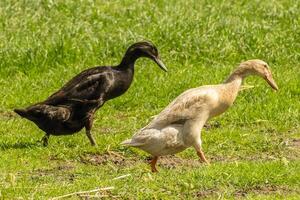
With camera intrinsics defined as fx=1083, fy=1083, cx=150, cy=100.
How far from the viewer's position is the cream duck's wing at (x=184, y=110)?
34.3ft

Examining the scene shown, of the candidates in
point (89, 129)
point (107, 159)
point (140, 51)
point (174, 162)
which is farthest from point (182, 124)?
point (140, 51)

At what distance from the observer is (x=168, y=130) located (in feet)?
34.4

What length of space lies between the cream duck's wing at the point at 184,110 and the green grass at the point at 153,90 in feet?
1.59

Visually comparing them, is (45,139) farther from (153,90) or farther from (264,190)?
(264,190)

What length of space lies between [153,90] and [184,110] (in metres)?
3.53

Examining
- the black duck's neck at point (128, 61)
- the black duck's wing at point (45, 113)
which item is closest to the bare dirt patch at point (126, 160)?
the black duck's wing at point (45, 113)

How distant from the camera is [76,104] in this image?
12.2m

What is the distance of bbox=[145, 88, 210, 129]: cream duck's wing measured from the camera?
10.5 m

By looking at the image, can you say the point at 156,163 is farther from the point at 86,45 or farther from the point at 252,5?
the point at 252,5

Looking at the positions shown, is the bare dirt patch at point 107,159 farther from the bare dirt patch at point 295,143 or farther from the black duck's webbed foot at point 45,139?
the bare dirt patch at point 295,143

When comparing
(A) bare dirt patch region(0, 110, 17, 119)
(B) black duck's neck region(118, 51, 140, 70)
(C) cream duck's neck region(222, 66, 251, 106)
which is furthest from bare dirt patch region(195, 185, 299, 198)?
(A) bare dirt patch region(0, 110, 17, 119)

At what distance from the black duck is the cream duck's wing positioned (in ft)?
5.32

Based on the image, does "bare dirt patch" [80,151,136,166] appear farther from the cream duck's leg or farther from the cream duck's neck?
Answer: the cream duck's neck

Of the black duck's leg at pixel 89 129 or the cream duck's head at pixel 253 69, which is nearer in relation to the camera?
the cream duck's head at pixel 253 69
